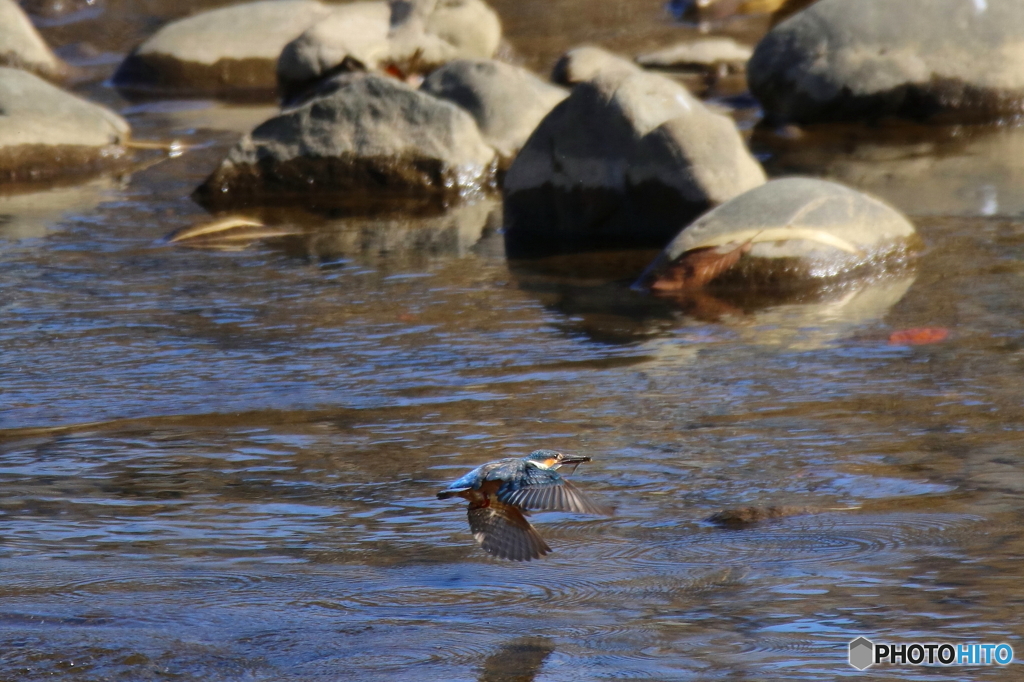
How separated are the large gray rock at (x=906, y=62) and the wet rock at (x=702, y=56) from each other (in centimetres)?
261

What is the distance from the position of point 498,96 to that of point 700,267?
3.28m

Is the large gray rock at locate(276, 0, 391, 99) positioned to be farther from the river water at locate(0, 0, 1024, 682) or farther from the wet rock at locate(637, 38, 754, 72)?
the river water at locate(0, 0, 1024, 682)

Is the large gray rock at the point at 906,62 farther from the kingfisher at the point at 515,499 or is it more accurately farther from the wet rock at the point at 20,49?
the kingfisher at the point at 515,499

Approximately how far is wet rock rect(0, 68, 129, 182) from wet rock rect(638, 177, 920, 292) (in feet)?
16.6

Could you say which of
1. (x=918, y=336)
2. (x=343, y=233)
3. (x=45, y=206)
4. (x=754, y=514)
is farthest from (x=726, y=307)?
(x=45, y=206)

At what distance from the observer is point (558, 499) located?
112 inches

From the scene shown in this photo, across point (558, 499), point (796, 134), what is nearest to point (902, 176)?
point (796, 134)

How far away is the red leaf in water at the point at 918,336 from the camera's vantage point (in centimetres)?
533

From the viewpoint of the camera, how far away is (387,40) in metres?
11.8

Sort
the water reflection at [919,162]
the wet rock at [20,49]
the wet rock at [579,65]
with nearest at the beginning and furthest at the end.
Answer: the water reflection at [919,162], the wet rock at [579,65], the wet rock at [20,49]

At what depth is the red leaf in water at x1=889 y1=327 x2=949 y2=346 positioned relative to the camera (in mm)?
5328

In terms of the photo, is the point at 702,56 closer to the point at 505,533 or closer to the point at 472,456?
the point at 472,456

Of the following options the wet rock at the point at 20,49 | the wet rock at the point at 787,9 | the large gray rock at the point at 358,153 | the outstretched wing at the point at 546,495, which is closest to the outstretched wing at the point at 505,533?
the outstretched wing at the point at 546,495

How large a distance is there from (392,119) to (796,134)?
124 inches
